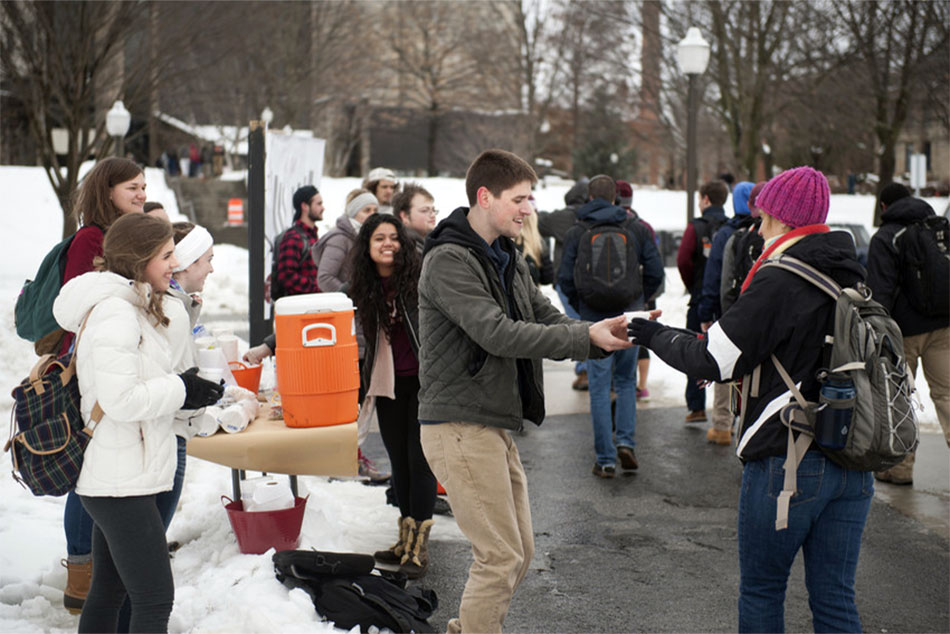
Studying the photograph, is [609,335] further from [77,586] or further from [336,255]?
[336,255]

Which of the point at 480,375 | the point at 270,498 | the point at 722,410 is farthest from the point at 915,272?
the point at 270,498

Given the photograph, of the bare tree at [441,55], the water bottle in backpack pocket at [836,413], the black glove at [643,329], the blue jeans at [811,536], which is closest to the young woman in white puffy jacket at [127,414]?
the black glove at [643,329]

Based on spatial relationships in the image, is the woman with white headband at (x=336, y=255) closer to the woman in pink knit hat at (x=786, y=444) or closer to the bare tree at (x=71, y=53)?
the woman in pink knit hat at (x=786, y=444)

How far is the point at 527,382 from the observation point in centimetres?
381

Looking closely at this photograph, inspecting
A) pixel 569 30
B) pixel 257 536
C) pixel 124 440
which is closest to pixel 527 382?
pixel 124 440

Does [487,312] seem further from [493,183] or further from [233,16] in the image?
[233,16]

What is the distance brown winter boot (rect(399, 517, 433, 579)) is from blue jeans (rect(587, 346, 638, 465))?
226cm

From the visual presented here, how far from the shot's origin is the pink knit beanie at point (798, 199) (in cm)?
348

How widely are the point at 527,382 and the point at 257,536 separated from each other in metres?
2.02

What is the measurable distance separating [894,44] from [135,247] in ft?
82.7

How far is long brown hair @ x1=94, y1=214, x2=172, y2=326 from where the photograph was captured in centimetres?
342

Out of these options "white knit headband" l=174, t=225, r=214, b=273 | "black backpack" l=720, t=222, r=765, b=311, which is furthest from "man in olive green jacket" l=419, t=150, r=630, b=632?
"black backpack" l=720, t=222, r=765, b=311

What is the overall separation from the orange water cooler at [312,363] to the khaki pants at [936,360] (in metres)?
4.34

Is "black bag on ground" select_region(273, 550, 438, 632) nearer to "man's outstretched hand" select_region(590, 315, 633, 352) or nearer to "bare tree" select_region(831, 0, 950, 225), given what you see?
"man's outstretched hand" select_region(590, 315, 633, 352)
